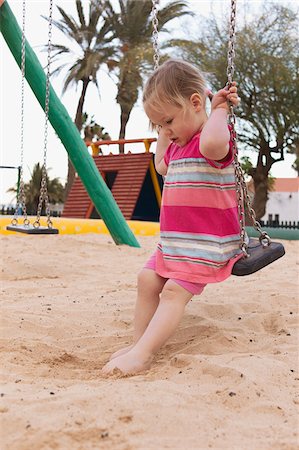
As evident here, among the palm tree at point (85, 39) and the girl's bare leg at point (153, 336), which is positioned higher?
the palm tree at point (85, 39)

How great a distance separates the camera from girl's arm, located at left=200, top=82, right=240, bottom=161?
2.11 meters

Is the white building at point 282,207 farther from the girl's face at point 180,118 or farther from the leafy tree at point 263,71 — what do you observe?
the girl's face at point 180,118

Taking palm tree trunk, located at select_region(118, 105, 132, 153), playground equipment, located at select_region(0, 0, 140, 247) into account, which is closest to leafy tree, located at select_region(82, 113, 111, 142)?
palm tree trunk, located at select_region(118, 105, 132, 153)

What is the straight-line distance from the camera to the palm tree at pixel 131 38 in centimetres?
1975

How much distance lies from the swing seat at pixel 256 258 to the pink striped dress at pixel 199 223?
0.15 feet

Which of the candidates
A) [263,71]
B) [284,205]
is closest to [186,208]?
[263,71]

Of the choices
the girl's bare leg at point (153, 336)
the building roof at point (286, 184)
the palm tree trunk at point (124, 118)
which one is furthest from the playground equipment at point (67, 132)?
the building roof at point (286, 184)

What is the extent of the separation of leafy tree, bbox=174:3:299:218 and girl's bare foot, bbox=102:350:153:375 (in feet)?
51.7

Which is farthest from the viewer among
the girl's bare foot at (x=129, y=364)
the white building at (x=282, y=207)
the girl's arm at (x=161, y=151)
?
the white building at (x=282, y=207)

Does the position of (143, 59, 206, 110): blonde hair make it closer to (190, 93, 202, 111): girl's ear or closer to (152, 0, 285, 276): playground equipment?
(190, 93, 202, 111): girl's ear

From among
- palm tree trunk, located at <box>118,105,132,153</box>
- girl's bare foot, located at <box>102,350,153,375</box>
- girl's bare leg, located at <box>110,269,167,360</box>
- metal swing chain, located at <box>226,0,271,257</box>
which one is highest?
palm tree trunk, located at <box>118,105,132,153</box>

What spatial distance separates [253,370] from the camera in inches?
78.0

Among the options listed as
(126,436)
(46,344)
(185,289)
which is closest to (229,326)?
(185,289)

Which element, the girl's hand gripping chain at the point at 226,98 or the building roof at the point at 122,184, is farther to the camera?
the building roof at the point at 122,184
